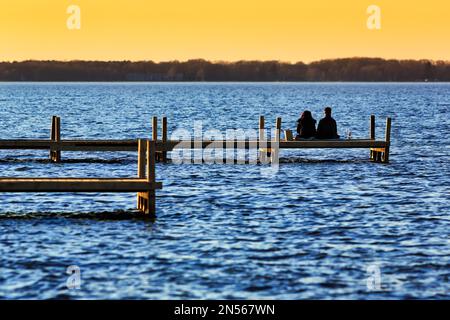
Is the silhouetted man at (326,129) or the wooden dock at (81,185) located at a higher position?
the silhouetted man at (326,129)

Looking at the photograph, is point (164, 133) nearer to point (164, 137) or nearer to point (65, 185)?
point (164, 137)

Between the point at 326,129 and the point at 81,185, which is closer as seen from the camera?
the point at 81,185

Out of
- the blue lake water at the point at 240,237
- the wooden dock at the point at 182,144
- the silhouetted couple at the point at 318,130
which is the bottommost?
the blue lake water at the point at 240,237

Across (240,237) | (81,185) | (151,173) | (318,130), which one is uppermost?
(318,130)

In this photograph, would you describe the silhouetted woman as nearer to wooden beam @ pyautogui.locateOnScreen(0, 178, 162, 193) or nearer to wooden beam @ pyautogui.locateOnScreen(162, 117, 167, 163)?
wooden beam @ pyautogui.locateOnScreen(162, 117, 167, 163)

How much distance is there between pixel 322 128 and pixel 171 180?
638 centimetres

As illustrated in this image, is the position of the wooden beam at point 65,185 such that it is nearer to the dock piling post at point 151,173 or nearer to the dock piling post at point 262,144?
→ the dock piling post at point 151,173

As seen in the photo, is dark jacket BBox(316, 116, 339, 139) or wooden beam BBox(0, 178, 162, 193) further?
dark jacket BBox(316, 116, 339, 139)

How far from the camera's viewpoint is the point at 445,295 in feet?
57.6

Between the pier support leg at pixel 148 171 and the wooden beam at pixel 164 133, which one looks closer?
the pier support leg at pixel 148 171

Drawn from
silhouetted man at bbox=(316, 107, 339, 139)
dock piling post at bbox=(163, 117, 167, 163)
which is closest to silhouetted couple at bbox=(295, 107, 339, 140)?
silhouetted man at bbox=(316, 107, 339, 139)

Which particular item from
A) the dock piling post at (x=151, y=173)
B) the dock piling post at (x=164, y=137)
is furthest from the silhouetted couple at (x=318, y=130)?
the dock piling post at (x=151, y=173)

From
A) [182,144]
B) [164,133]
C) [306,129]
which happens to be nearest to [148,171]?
[182,144]
